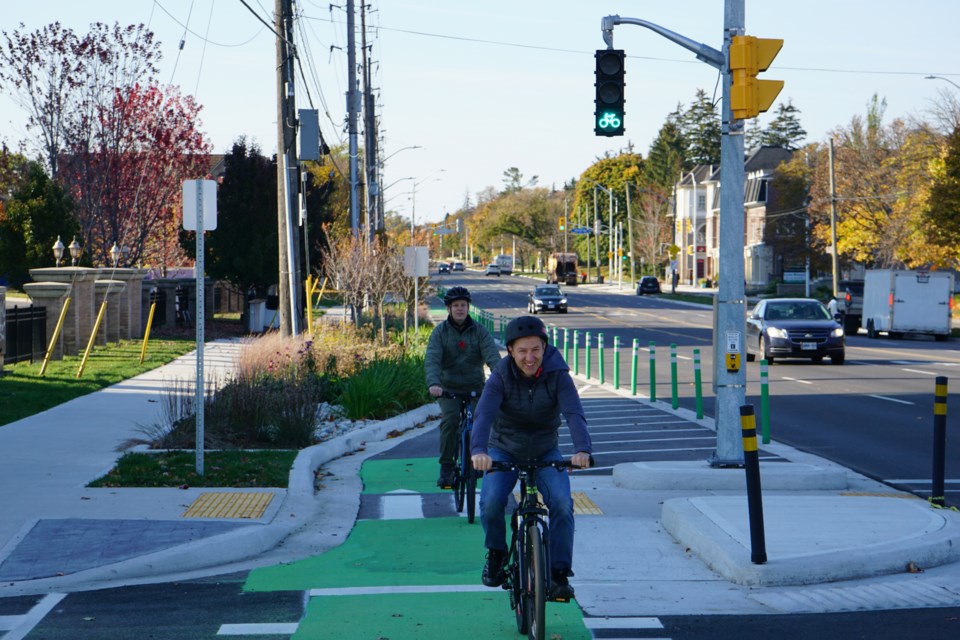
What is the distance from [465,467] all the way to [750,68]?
460 cm

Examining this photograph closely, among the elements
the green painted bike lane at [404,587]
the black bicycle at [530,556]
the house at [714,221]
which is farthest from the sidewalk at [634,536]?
the house at [714,221]

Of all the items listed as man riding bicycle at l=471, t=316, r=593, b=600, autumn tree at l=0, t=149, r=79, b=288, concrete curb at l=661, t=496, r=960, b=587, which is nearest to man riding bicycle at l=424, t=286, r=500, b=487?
concrete curb at l=661, t=496, r=960, b=587

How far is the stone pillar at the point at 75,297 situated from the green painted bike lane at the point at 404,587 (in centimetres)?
1850

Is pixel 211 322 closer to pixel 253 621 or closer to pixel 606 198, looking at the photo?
pixel 253 621

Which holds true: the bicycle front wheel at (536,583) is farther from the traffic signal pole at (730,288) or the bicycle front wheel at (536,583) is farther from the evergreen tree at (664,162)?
the evergreen tree at (664,162)

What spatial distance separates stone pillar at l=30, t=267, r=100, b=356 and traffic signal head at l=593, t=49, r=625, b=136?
15026 millimetres

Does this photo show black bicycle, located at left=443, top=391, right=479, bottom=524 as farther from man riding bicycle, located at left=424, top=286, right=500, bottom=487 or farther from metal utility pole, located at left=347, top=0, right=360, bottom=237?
metal utility pole, located at left=347, top=0, right=360, bottom=237

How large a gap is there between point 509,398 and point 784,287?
78249mm

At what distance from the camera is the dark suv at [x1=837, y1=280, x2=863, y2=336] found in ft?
155

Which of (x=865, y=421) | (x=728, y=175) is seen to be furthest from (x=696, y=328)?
(x=728, y=175)

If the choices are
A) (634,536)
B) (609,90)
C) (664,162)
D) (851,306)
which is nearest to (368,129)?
(851,306)

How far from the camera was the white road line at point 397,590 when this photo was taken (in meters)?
7.78

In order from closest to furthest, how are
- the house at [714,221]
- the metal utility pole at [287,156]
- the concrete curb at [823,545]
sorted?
the concrete curb at [823,545], the metal utility pole at [287,156], the house at [714,221]

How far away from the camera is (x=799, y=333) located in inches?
1145
